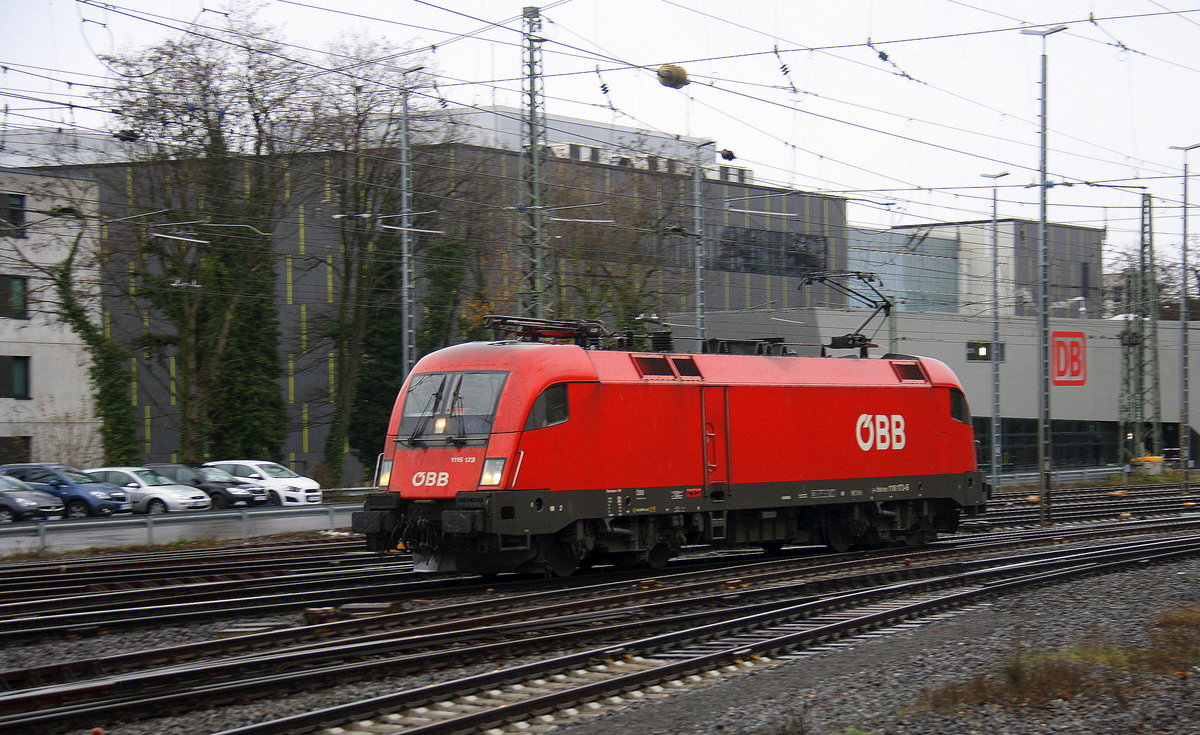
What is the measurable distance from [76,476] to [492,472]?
2201 centimetres

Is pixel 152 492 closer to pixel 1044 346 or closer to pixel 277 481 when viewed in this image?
pixel 277 481

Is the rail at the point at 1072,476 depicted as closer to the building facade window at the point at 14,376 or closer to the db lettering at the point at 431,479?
the db lettering at the point at 431,479

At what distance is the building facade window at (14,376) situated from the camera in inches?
1729

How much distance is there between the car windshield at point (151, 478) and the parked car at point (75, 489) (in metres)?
1.03

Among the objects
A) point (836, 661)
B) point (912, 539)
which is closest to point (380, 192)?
point (912, 539)

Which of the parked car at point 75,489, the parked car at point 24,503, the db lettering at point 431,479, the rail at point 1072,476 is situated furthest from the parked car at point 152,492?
the rail at point 1072,476

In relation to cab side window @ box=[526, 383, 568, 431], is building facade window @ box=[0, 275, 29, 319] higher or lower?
higher

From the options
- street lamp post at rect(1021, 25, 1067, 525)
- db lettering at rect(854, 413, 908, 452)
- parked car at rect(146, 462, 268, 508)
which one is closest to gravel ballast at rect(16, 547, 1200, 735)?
db lettering at rect(854, 413, 908, 452)

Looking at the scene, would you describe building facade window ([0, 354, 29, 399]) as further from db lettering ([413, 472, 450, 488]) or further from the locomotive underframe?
db lettering ([413, 472, 450, 488])

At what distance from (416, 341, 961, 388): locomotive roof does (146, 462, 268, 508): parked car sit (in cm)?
2071

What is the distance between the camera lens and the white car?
36469 mm

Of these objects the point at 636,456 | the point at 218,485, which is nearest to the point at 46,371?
the point at 218,485

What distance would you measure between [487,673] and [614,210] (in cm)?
3436

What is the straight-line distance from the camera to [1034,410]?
56250mm
